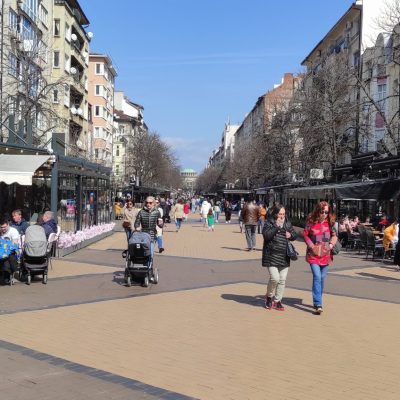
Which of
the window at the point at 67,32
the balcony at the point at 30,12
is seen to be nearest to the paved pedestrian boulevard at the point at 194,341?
the balcony at the point at 30,12

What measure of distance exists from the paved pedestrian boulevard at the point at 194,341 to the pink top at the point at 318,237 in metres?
0.82

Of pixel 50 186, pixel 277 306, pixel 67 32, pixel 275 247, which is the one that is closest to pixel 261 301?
pixel 277 306

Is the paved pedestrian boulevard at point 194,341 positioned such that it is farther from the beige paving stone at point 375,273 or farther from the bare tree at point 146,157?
the bare tree at point 146,157

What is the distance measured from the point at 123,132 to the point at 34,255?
94.6 metres

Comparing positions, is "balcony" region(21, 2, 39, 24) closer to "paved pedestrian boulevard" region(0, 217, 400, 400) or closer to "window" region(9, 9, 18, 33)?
"window" region(9, 9, 18, 33)

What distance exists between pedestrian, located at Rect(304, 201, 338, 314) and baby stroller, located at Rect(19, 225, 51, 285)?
512 cm

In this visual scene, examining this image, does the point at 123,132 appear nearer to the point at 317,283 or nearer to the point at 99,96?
the point at 99,96

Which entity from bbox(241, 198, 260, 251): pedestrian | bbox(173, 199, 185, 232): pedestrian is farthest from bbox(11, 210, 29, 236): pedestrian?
bbox(173, 199, 185, 232): pedestrian

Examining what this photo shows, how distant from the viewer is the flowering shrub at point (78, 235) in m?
15.4

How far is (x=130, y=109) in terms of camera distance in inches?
4631

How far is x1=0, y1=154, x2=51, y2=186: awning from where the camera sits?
1302cm

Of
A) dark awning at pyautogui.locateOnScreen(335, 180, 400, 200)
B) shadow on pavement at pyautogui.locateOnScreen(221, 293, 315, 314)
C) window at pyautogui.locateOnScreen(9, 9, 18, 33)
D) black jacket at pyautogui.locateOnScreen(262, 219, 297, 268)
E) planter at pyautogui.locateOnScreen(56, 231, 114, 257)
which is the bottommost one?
shadow on pavement at pyautogui.locateOnScreen(221, 293, 315, 314)

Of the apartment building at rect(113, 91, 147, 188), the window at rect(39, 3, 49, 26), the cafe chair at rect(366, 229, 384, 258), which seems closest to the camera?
the cafe chair at rect(366, 229, 384, 258)

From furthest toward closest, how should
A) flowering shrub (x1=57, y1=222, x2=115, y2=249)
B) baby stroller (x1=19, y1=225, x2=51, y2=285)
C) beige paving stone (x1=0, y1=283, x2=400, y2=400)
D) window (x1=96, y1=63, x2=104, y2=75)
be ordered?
window (x1=96, y1=63, x2=104, y2=75) → flowering shrub (x1=57, y1=222, x2=115, y2=249) → baby stroller (x1=19, y1=225, x2=51, y2=285) → beige paving stone (x1=0, y1=283, x2=400, y2=400)
